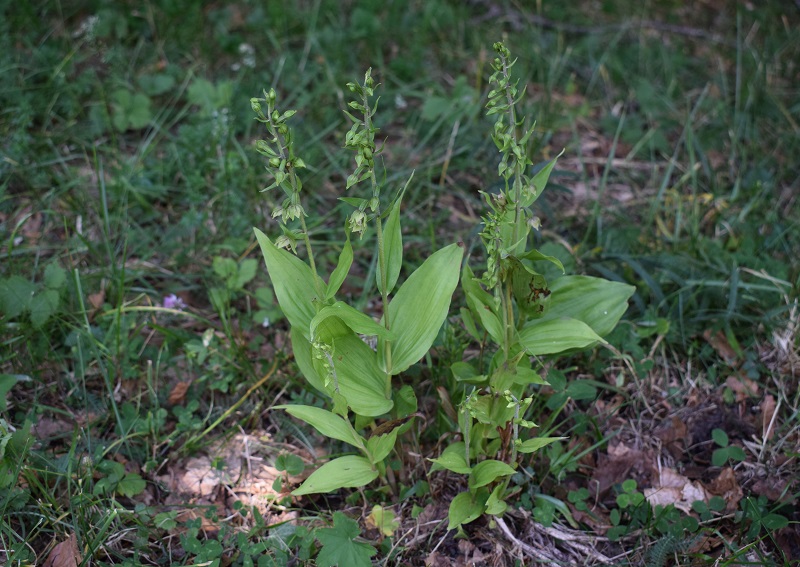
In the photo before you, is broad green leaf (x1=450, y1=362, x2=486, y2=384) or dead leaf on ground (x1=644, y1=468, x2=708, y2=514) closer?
broad green leaf (x1=450, y1=362, x2=486, y2=384)

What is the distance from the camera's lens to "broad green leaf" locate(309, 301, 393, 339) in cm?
214

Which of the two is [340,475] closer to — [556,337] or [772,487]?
[556,337]

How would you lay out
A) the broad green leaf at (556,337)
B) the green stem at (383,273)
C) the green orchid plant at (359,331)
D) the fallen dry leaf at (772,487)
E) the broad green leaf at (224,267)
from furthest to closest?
1. the broad green leaf at (224,267)
2. the fallen dry leaf at (772,487)
3. the broad green leaf at (556,337)
4. the green orchid plant at (359,331)
5. the green stem at (383,273)

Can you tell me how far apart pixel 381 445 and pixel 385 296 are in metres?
0.53

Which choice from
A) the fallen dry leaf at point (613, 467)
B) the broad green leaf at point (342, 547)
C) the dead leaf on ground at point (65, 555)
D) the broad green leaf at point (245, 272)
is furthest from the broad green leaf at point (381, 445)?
the broad green leaf at point (245, 272)

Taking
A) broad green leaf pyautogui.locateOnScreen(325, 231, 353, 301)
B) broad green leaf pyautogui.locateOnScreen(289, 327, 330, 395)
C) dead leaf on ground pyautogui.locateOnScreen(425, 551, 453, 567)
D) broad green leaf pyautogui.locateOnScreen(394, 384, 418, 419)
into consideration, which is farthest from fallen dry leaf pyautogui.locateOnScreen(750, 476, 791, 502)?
broad green leaf pyautogui.locateOnScreen(325, 231, 353, 301)

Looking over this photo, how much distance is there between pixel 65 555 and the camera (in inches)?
94.4

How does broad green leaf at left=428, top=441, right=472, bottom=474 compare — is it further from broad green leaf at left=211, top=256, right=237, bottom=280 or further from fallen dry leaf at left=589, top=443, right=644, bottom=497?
broad green leaf at left=211, top=256, right=237, bottom=280

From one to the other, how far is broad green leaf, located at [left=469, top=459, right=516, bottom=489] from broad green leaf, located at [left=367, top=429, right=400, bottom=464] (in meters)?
0.32

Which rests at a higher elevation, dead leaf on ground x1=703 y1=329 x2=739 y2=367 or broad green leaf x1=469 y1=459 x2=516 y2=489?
broad green leaf x1=469 y1=459 x2=516 y2=489

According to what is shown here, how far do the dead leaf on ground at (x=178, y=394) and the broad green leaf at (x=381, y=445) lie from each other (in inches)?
40.3

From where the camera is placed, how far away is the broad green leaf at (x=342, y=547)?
234cm

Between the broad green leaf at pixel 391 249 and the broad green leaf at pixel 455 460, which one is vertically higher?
the broad green leaf at pixel 391 249

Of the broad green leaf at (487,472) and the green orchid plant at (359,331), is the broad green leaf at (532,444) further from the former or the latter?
the green orchid plant at (359,331)
